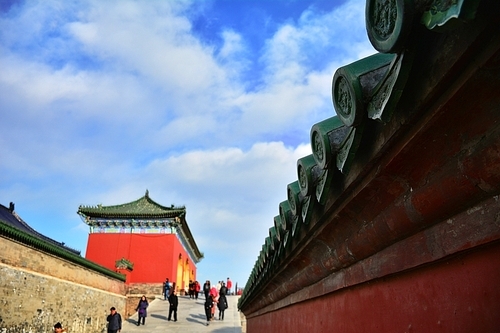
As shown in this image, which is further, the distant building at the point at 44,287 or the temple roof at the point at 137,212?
the temple roof at the point at 137,212

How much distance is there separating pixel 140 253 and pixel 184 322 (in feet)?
28.2

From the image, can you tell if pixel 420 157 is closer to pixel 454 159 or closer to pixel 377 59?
pixel 454 159

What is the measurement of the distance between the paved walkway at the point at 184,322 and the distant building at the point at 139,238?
10.2ft

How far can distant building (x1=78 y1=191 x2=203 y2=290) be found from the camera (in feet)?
81.4

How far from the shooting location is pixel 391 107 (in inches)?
50.1

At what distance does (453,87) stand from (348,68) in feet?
1.39

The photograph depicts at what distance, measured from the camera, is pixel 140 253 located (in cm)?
2505

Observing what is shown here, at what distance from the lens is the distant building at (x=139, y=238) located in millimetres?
24812

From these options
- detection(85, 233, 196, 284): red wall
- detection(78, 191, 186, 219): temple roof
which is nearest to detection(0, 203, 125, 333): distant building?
detection(85, 233, 196, 284): red wall

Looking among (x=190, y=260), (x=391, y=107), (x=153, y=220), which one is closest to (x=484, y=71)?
(x=391, y=107)

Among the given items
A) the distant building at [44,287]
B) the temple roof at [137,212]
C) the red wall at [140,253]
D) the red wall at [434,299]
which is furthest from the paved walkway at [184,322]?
the red wall at [434,299]

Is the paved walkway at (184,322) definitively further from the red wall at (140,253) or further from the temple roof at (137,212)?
the temple roof at (137,212)

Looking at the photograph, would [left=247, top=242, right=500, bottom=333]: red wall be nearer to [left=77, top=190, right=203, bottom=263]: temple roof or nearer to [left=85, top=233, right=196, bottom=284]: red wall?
[left=85, top=233, right=196, bottom=284]: red wall

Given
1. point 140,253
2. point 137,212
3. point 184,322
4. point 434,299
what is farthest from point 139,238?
point 434,299
